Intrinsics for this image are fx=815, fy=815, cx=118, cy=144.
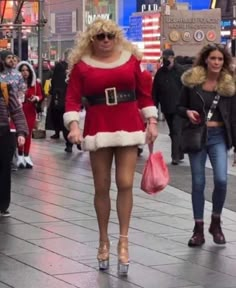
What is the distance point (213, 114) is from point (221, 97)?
163 millimetres

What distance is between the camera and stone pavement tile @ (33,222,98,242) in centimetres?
734

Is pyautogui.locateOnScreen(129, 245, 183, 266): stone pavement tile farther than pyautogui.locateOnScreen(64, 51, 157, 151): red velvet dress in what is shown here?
Yes

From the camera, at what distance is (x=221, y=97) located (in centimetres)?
710

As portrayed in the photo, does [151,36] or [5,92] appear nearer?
[5,92]

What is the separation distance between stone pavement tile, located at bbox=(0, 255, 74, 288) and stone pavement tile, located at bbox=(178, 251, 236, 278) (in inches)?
48.4

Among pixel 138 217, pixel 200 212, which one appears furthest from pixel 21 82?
pixel 200 212

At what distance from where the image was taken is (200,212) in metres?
7.30

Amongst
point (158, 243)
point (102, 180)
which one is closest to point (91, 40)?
point (102, 180)

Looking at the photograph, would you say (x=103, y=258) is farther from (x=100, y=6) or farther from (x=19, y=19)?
(x=100, y=6)

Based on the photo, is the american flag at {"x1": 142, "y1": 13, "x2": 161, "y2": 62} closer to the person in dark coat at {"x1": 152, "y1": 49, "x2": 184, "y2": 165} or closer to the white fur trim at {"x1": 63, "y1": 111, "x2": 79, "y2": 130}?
the person in dark coat at {"x1": 152, "y1": 49, "x2": 184, "y2": 165}

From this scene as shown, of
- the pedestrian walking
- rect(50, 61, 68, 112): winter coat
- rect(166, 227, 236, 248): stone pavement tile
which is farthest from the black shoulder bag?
rect(50, 61, 68, 112): winter coat

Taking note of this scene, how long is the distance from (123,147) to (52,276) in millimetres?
1095

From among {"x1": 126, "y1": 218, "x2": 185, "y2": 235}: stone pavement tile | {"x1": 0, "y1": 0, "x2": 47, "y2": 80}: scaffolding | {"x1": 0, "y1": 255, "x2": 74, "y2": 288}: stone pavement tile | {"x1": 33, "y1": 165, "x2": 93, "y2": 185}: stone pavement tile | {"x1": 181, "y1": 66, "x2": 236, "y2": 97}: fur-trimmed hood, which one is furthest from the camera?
{"x1": 0, "y1": 0, "x2": 47, "y2": 80}: scaffolding

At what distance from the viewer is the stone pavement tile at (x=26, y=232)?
7.38 m
